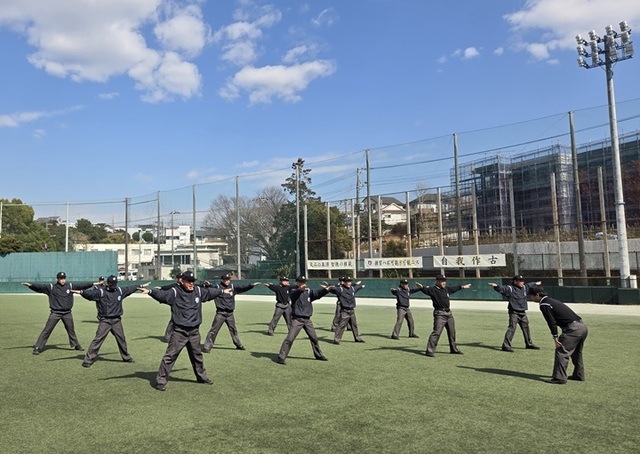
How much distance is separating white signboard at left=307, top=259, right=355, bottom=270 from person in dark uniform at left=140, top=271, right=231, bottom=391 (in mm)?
29983

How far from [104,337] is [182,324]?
11.3 feet

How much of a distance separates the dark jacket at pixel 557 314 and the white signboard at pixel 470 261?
22926 mm

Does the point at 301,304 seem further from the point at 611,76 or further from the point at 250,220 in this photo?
the point at 250,220

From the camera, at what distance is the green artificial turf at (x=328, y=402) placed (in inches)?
233

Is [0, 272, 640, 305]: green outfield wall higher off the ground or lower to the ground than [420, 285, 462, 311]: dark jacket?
lower

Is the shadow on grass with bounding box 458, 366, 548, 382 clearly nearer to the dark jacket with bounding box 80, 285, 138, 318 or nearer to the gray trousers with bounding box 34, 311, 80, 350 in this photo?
the dark jacket with bounding box 80, 285, 138, 318

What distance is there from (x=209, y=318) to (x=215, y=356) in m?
10.1

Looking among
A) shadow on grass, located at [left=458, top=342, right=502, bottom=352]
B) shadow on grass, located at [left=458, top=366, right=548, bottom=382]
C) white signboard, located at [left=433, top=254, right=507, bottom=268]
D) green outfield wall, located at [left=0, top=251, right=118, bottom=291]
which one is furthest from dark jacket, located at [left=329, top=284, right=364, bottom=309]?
green outfield wall, located at [left=0, top=251, right=118, bottom=291]

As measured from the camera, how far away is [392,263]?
36.0 meters

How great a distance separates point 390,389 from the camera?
8.48 metres

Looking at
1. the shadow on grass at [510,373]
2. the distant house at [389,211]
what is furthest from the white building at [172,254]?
the shadow on grass at [510,373]

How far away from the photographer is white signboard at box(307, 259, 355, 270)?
38.8m

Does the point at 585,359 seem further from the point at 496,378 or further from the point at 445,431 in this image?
the point at 445,431

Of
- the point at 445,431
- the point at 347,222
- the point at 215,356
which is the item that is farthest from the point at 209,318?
the point at 347,222
